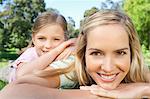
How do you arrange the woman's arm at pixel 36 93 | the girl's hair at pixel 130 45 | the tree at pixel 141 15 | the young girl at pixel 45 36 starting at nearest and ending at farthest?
the woman's arm at pixel 36 93 → the girl's hair at pixel 130 45 → the young girl at pixel 45 36 → the tree at pixel 141 15

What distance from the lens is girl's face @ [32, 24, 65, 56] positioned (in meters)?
2.62

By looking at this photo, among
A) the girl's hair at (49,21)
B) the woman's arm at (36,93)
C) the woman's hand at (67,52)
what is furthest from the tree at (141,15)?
the woman's arm at (36,93)

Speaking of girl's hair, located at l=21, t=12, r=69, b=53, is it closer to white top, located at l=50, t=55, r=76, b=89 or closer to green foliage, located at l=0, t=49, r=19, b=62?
white top, located at l=50, t=55, r=76, b=89

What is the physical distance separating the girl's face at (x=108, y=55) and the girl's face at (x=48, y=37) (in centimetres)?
102

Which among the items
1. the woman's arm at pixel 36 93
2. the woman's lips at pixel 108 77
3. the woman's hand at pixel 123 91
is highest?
the woman's lips at pixel 108 77

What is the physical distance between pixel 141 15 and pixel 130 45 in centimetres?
3292

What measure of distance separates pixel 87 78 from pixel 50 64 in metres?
0.25

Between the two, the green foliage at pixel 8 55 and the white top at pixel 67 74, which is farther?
the green foliage at pixel 8 55

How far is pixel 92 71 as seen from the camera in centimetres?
160

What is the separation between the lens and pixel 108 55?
150 cm

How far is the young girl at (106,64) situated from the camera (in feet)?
4.92

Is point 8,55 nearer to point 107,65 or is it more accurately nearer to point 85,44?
point 85,44

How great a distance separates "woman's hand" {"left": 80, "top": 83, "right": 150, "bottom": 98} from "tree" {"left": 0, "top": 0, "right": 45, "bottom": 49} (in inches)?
1803

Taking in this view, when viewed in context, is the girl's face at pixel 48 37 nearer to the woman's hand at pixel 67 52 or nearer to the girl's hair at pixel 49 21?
the girl's hair at pixel 49 21
